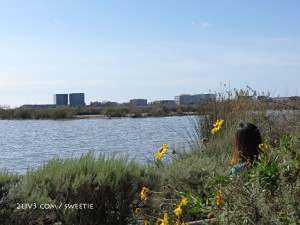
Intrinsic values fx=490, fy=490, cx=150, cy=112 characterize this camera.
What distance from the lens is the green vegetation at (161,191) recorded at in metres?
2.78

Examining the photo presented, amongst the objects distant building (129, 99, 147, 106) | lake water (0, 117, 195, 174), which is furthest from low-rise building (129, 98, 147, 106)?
lake water (0, 117, 195, 174)

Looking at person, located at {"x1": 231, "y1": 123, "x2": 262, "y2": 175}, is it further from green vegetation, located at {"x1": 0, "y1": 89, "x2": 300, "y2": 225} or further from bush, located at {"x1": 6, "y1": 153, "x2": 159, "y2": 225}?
bush, located at {"x1": 6, "y1": 153, "x2": 159, "y2": 225}

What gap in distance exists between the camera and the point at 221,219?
8.97ft

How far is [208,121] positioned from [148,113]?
127 ft

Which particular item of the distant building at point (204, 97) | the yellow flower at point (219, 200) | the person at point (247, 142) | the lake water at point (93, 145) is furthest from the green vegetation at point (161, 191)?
the distant building at point (204, 97)

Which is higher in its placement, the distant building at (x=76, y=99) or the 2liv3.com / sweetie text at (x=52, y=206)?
the distant building at (x=76, y=99)

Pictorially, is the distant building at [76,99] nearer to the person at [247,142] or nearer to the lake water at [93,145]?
the lake water at [93,145]

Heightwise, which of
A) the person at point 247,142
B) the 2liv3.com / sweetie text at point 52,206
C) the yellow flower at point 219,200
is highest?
the person at point 247,142

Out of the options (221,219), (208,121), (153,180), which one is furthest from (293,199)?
(208,121)

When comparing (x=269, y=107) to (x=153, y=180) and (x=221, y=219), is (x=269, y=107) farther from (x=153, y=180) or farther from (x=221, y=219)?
(x=221, y=219)

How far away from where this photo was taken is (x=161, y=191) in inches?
206

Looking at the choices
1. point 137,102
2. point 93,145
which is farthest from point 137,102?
point 93,145

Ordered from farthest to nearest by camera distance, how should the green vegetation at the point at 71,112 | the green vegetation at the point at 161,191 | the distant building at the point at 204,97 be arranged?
the green vegetation at the point at 71,112 < the distant building at the point at 204,97 < the green vegetation at the point at 161,191

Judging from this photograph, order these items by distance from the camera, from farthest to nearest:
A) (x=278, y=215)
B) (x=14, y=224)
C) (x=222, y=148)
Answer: (x=222, y=148), (x=14, y=224), (x=278, y=215)
